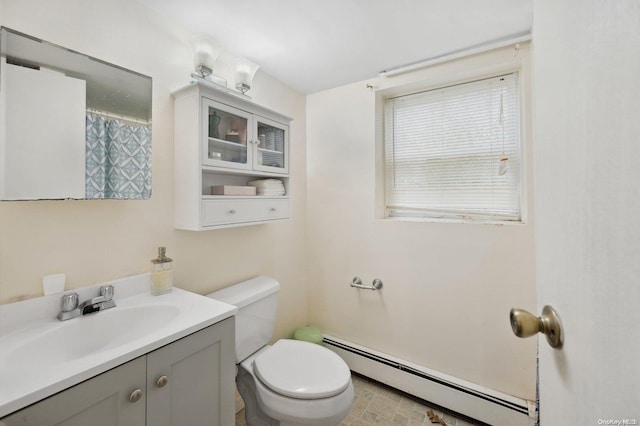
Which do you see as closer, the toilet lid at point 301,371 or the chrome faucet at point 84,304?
the chrome faucet at point 84,304

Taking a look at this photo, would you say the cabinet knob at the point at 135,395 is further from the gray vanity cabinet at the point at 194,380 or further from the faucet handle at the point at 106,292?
the faucet handle at the point at 106,292

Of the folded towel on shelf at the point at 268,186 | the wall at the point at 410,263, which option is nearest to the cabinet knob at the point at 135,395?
the folded towel on shelf at the point at 268,186

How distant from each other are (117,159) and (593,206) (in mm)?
1479

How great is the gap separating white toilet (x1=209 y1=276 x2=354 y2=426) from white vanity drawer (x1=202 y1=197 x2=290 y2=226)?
1.35 ft

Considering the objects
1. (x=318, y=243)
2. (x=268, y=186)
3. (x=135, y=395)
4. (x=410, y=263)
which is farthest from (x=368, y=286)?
(x=135, y=395)

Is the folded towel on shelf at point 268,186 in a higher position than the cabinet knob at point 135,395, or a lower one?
higher

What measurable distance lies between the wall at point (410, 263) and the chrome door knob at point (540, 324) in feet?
4.09

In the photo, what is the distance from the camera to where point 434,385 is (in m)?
1.68

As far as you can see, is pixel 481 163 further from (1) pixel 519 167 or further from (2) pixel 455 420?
(2) pixel 455 420

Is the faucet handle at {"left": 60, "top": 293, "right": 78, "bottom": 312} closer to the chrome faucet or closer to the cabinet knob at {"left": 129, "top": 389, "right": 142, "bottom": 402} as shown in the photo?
the chrome faucet

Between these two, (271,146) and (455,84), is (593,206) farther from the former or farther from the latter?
(455,84)

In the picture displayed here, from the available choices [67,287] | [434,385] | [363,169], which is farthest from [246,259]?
[434,385]

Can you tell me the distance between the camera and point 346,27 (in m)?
1.43

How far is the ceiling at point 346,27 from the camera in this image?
127 centimetres
